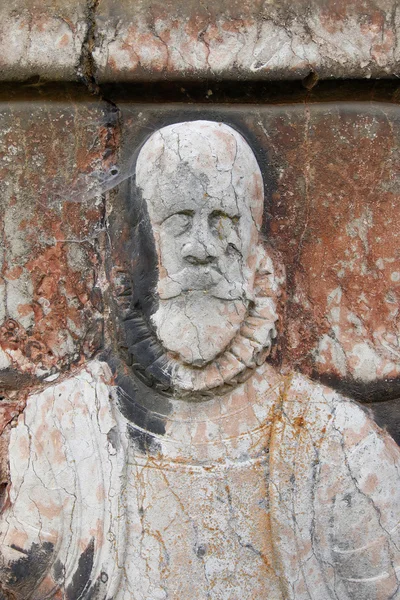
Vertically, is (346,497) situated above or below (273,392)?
below

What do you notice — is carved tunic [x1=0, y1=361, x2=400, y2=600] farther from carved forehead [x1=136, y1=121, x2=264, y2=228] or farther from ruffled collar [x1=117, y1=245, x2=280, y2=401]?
carved forehead [x1=136, y1=121, x2=264, y2=228]

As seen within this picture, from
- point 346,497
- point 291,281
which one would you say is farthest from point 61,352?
point 346,497

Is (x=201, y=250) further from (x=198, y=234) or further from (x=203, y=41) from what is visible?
(x=203, y=41)

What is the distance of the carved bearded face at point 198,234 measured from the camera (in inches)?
88.2

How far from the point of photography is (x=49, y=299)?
253 centimetres

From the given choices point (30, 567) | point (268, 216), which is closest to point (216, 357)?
point (268, 216)

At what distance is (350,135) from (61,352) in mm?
1049

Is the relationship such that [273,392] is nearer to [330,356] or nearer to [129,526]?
[330,356]

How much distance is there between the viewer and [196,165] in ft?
7.36

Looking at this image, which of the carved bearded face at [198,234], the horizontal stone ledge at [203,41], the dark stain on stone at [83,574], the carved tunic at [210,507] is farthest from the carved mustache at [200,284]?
the dark stain on stone at [83,574]

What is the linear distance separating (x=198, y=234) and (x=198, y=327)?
24 centimetres

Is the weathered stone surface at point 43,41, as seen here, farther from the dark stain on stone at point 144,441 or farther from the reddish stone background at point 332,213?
the dark stain on stone at point 144,441

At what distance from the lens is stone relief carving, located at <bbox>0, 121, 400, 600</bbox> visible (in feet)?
7.43

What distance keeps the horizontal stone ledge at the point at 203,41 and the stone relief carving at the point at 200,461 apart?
26 cm
